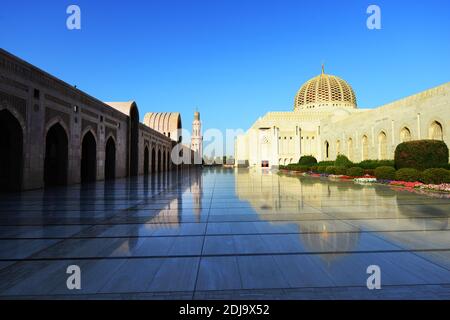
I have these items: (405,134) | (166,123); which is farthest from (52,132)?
(166,123)

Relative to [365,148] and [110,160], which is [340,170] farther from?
[110,160]

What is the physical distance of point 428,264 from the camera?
3176 millimetres

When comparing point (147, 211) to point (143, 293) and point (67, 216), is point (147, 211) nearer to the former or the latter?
point (67, 216)

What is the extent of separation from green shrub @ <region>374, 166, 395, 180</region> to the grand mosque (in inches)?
307

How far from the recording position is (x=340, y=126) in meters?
36.3

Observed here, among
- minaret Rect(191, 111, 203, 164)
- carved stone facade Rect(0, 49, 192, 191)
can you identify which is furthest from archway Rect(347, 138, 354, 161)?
minaret Rect(191, 111, 203, 164)

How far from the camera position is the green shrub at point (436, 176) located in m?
11.4

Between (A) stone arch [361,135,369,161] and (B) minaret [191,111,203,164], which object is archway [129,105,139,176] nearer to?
(A) stone arch [361,135,369,161]

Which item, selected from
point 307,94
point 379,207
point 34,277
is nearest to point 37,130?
point 34,277

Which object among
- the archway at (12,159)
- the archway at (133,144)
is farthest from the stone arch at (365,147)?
the archway at (12,159)

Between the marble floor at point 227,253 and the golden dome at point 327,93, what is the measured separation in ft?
218

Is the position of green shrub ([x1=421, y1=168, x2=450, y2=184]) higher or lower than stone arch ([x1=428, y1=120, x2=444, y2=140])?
lower

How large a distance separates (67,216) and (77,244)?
2455 mm

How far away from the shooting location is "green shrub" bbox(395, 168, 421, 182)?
1290 centimetres
